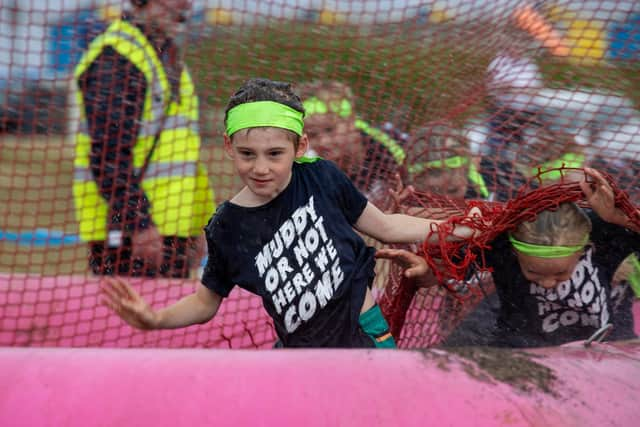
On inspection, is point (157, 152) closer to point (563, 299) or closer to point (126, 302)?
point (126, 302)

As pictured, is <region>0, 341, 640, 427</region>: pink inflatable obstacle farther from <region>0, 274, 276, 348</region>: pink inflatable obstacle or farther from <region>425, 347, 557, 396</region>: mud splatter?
<region>0, 274, 276, 348</region>: pink inflatable obstacle

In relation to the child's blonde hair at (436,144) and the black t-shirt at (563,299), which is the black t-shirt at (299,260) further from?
the child's blonde hair at (436,144)

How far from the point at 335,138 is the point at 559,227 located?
1.62 meters

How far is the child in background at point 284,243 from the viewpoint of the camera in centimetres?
245

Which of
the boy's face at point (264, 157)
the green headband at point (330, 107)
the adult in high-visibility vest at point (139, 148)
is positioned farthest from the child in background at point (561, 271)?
the adult in high-visibility vest at point (139, 148)

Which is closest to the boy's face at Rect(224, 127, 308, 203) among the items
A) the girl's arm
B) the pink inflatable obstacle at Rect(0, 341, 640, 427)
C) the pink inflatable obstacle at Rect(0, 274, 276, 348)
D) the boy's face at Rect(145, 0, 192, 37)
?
the girl's arm

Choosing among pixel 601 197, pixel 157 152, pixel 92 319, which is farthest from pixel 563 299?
pixel 157 152

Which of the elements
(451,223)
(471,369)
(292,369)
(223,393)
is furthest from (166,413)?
(451,223)

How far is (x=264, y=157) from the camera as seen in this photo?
96.1 inches

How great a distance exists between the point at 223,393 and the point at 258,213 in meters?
0.75

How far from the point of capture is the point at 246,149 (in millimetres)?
2455

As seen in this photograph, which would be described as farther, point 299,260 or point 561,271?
point 561,271

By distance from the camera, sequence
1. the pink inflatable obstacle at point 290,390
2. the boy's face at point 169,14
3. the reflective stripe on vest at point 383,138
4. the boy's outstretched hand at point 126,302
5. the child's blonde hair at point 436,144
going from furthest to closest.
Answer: the reflective stripe on vest at point 383,138 → the boy's face at point 169,14 → the child's blonde hair at point 436,144 → the boy's outstretched hand at point 126,302 → the pink inflatable obstacle at point 290,390

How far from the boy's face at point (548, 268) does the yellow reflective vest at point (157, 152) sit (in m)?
1.99
